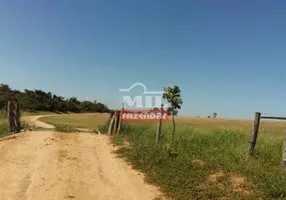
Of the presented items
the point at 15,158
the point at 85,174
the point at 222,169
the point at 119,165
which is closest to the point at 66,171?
the point at 85,174

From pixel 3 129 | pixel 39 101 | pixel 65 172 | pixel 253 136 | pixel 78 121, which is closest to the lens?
pixel 65 172

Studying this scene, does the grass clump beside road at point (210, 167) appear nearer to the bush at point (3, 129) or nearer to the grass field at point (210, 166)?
the grass field at point (210, 166)

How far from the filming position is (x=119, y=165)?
10.9 m

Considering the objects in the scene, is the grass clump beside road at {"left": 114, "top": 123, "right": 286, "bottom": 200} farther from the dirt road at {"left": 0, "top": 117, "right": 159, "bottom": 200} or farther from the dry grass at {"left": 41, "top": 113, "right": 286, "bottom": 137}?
the dry grass at {"left": 41, "top": 113, "right": 286, "bottom": 137}

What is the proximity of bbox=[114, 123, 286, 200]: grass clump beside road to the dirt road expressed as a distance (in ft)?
2.03

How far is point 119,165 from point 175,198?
11.5 feet

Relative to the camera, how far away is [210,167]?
31.1ft

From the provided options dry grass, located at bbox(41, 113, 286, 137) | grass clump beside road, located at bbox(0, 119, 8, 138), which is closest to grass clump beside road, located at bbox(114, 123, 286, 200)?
dry grass, located at bbox(41, 113, 286, 137)

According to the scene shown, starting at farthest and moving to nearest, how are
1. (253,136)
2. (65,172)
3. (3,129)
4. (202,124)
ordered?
1. (202,124)
2. (3,129)
3. (253,136)
4. (65,172)

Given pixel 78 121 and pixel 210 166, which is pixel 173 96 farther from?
pixel 78 121

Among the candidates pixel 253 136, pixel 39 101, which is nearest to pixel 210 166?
pixel 253 136

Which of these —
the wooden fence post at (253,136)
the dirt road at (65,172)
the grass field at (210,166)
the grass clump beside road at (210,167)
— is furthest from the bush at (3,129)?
the wooden fence post at (253,136)

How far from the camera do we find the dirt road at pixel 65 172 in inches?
315

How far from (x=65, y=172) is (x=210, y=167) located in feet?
14.6
